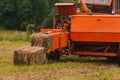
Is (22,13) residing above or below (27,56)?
below

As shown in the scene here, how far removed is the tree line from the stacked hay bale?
59.8 metres

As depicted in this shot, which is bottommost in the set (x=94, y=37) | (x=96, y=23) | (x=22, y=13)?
(x=22, y=13)

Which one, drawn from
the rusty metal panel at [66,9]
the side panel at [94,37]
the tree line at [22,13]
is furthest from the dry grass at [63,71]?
the tree line at [22,13]

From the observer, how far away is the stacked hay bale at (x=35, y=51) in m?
13.0

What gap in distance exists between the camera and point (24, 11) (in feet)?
246

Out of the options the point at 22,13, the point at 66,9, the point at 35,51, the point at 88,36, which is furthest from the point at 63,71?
the point at 22,13

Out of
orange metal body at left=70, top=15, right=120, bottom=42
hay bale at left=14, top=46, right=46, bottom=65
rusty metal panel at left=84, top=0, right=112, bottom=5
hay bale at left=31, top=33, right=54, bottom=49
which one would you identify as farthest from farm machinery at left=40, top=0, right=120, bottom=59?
rusty metal panel at left=84, top=0, right=112, bottom=5

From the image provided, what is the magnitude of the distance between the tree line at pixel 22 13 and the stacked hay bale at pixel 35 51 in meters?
59.8

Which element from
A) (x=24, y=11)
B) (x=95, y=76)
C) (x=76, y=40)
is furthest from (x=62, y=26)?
(x=24, y=11)

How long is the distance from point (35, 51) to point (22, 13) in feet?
205

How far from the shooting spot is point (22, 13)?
75188 mm

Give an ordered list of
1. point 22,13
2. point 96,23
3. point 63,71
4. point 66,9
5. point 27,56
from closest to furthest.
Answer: point 63,71
point 27,56
point 96,23
point 66,9
point 22,13

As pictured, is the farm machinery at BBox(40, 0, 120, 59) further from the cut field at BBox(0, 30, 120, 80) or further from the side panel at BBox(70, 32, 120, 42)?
the cut field at BBox(0, 30, 120, 80)

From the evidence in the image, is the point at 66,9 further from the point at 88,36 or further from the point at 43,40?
the point at 43,40
